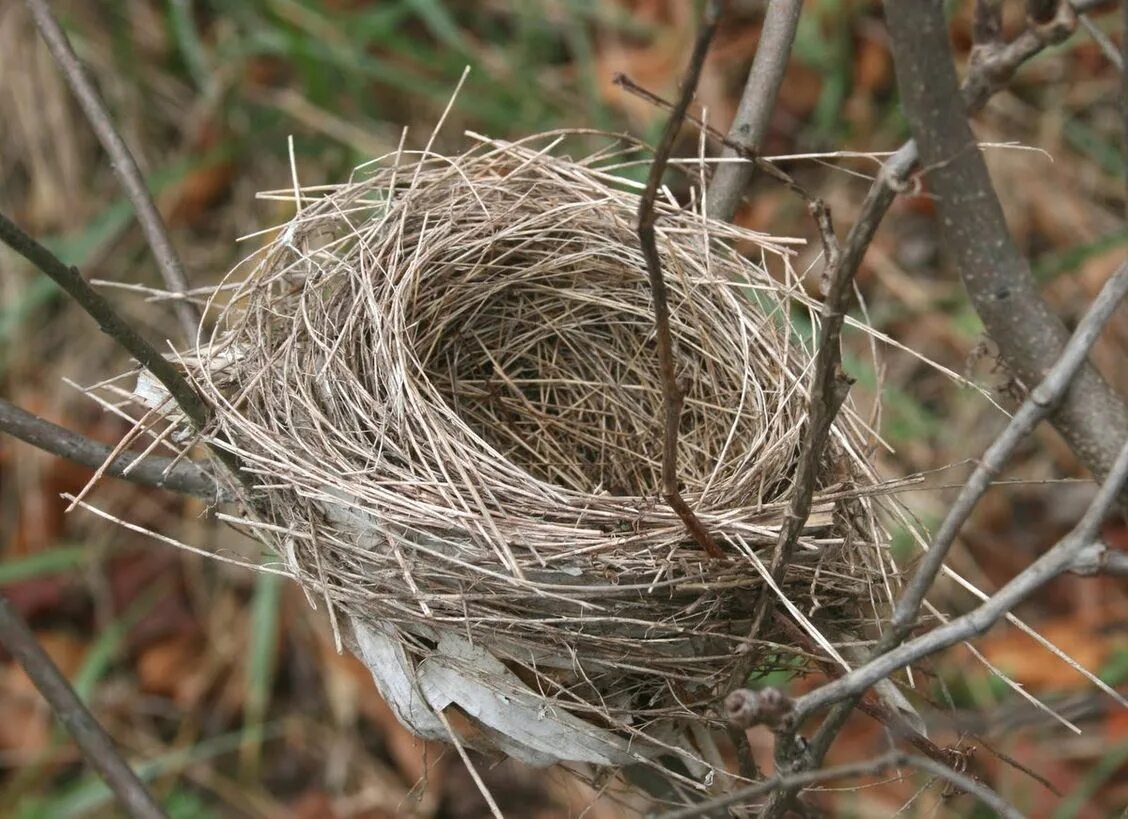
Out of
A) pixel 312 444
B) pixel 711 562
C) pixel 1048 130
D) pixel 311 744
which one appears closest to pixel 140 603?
pixel 311 744

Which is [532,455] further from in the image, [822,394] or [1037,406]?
[1037,406]

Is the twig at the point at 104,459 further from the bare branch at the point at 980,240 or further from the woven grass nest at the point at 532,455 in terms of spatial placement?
the bare branch at the point at 980,240

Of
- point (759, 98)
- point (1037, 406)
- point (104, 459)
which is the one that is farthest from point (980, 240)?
point (104, 459)

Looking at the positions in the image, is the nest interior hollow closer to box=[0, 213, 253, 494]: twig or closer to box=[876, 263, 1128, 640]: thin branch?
box=[0, 213, 253, 494]: twig

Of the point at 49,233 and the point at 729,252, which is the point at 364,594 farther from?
the point at 49,233

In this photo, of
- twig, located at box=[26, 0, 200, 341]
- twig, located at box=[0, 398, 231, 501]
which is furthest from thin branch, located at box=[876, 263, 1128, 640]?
twig, located at box=[26, 0, 200, 341]
